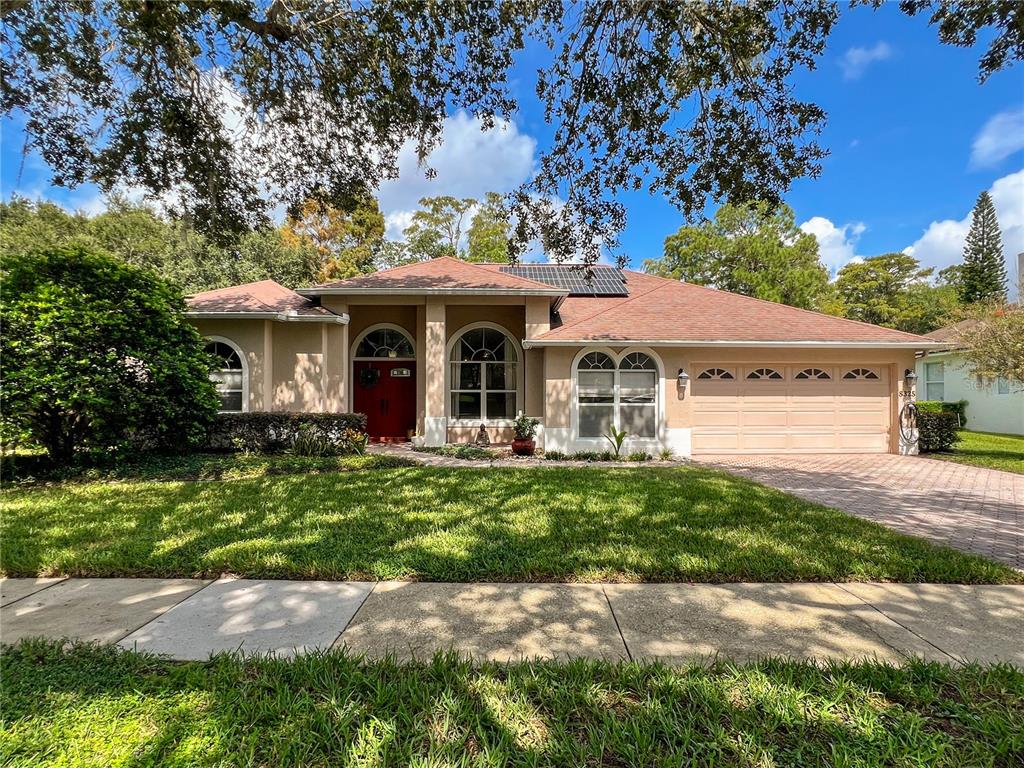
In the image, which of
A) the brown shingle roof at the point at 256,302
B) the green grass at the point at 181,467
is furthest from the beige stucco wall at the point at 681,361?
the brown shingle roof at the point at 256,302

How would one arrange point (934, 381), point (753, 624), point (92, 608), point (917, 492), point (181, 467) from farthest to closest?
1. point (934, 381)
2. point (181, 467)
3. point (917, 492)
4. point (92, 608)
5. point (753, 624)

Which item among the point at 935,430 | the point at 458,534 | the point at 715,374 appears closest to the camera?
the point at 458,534

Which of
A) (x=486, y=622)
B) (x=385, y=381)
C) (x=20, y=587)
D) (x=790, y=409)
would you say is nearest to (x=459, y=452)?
(x=385, y=381)

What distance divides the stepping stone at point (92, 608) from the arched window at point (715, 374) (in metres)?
10.8

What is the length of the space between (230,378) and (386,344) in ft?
13.3

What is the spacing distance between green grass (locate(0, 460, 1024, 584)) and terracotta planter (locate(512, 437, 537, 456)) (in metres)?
3.86

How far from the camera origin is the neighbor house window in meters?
20.3

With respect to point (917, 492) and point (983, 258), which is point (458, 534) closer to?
point (917, 492)

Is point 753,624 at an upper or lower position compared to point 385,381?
lower

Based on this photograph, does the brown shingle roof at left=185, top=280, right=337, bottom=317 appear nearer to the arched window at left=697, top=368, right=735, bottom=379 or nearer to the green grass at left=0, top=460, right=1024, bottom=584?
the green grass at left=0, top=460, right=1024, bottom=584

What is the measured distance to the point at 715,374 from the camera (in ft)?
37.2

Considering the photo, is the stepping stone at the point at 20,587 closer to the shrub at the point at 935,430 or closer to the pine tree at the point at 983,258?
the shrub at the point at 935,430

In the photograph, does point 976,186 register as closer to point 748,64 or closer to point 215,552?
point 748,64

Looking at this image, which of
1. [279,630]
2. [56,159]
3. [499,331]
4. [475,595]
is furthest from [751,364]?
[56,159]
